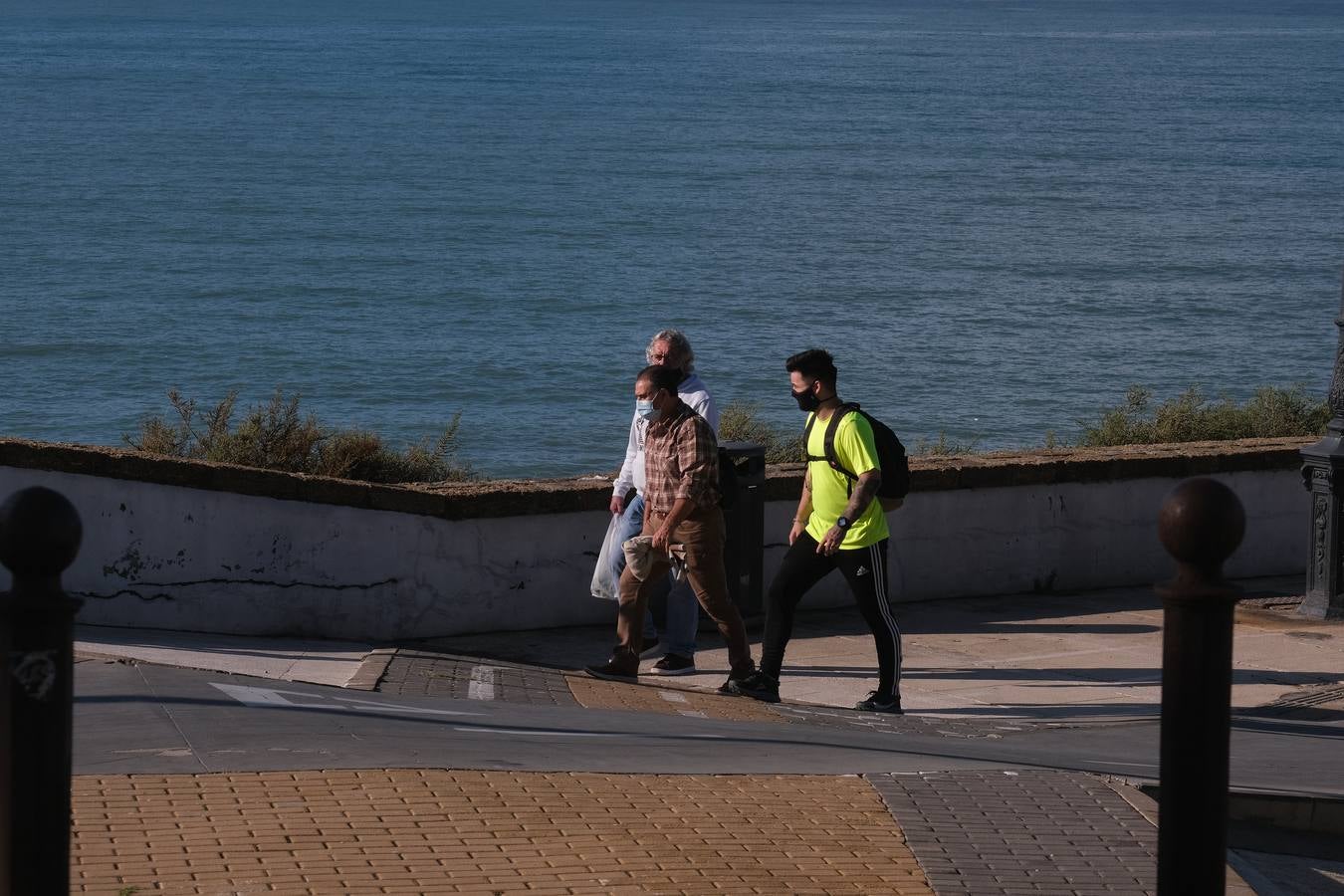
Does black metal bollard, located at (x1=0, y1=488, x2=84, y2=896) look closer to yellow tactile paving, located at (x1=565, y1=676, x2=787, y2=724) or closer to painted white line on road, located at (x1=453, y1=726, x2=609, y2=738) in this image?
painted white line on road, located at (x1=453, y1=726, x2=609, y2=738)

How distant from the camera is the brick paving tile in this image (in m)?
5.24

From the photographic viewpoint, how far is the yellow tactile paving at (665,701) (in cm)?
801

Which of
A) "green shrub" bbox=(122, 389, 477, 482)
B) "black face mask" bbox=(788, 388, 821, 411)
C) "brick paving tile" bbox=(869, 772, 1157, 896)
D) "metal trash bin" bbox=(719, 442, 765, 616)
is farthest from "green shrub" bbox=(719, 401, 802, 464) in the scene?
"brick paving tile" bbox=(869, 772, 1157, 896)

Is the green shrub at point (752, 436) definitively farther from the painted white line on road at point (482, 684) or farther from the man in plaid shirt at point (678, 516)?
the painted white line on road at point (482, 684)

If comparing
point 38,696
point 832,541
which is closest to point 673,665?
point 832,541

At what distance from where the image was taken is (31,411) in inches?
1446

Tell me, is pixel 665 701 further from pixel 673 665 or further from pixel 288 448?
pixel 288 448

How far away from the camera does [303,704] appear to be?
22.4ft

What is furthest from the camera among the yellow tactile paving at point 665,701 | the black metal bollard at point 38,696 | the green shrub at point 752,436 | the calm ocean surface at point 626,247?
the calm ocean surface at point 626,247

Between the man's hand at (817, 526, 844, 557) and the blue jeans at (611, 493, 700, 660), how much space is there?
1.00 m

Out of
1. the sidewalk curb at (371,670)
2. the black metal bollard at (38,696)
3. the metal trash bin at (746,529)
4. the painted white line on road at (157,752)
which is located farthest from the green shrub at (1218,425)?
the black metal bollard at (38,696)

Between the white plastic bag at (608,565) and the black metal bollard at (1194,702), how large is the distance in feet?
18.9

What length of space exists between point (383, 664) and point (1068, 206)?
225ft

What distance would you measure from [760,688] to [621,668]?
72 cm
